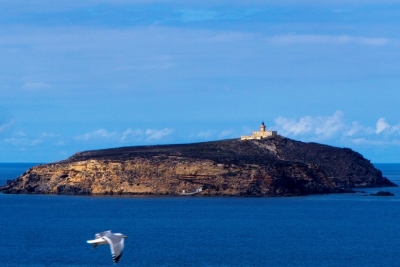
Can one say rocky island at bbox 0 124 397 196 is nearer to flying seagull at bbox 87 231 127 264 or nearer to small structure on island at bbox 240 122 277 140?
small structure on island at bbox 240 122 277 140

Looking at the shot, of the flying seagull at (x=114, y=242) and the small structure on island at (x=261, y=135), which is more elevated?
the small structure on island at (x=261, y=135)

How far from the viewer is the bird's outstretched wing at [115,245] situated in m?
23.7

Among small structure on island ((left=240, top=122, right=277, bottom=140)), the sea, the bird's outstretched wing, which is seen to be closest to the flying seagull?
the bird's outstretched wing

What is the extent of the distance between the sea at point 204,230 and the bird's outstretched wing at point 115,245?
30410mm

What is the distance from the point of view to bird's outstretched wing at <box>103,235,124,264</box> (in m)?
23.7

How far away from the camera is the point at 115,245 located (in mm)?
24516

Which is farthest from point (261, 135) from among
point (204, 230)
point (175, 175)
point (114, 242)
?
point (114, 242)

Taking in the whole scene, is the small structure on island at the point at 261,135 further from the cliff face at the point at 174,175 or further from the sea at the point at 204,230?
the sea at the point at 204,230

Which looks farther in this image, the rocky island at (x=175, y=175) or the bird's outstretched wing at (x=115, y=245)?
the rocky island at (x=175, y=175)

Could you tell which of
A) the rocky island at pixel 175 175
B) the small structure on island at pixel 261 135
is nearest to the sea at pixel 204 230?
the rocky island at pixel 175 175

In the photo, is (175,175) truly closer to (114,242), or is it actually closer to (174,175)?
(174,175)

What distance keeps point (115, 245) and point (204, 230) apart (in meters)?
52.5

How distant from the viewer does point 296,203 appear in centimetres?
10688

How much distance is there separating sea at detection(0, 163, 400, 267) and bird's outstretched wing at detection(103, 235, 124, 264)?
30.4 meters
